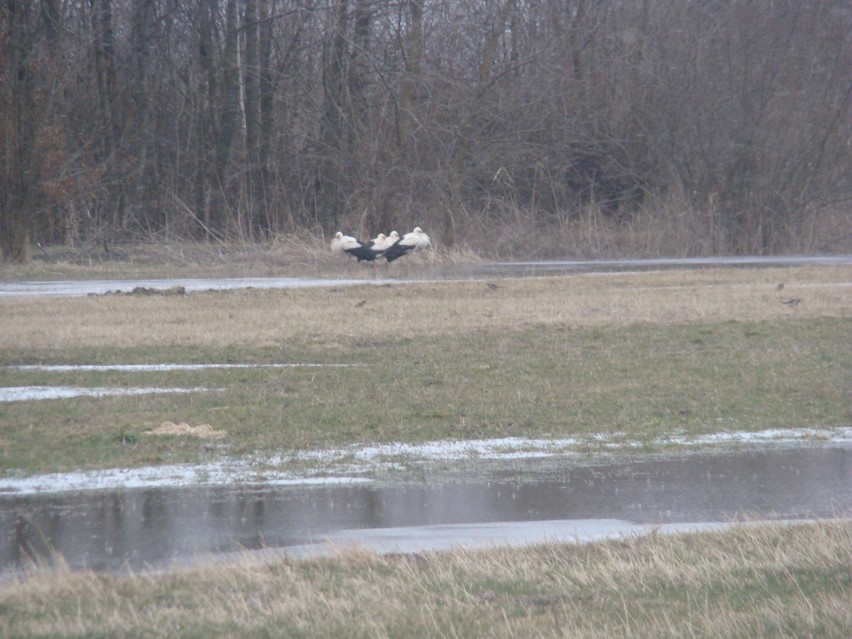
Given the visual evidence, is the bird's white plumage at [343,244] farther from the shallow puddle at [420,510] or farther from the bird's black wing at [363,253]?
the shallow puddle at [420,510]

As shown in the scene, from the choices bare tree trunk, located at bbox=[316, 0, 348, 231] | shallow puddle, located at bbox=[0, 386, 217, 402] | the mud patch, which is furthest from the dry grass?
bare tree trunk, located at bbox=[316, 0, 348, 231]

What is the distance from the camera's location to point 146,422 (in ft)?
28.6

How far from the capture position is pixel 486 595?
4965 mm

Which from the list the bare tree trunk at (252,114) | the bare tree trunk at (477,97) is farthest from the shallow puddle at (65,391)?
the bare tree trunk at (252,114)

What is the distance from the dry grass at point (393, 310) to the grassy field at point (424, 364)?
56mm

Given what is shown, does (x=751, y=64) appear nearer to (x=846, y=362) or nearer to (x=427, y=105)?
(x=427, y=105)

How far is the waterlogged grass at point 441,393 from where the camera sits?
835 cm

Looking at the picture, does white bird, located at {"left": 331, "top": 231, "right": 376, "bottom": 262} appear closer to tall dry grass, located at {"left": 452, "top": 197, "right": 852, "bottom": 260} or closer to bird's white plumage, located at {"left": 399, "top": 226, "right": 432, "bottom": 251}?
bird's white plumage, located at {"left": 399, "top": 226, "right": 432, "bottom": 251}

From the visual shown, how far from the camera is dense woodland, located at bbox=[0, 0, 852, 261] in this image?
29484mm

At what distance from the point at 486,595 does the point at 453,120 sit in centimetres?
2740

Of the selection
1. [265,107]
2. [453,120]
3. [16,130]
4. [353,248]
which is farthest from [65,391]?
[265,107]

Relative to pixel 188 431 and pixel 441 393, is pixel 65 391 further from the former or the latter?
pixel 441 393

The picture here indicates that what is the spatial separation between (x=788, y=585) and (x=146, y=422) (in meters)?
5.35

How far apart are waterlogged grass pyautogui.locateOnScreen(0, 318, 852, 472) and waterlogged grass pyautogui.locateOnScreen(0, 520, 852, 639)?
2.63 metres
